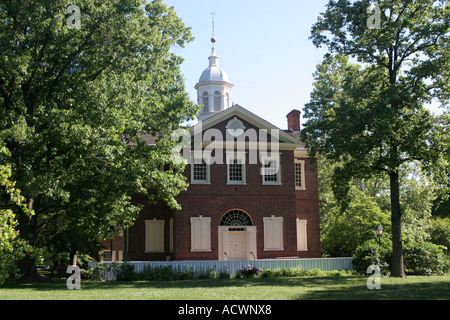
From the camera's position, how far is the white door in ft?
97.3

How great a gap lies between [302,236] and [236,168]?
6.87 meters

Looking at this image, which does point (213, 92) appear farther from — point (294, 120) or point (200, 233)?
point (200, 233)

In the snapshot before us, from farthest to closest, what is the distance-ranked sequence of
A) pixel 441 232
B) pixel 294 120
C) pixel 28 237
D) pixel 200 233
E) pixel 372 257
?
→ pixel 441 232 < pixel 294 120 < pixel 200 233 < pixel 372 257 < pixel 28 237

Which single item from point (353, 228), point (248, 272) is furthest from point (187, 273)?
point (353, 228)

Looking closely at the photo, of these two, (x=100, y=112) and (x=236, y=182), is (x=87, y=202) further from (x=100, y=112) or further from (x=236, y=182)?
(x=236, y=182)

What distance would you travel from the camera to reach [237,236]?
29.9m

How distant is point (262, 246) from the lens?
29.7 meters

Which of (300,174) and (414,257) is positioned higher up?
(300,174)

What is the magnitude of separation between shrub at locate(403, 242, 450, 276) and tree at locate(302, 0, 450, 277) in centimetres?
326

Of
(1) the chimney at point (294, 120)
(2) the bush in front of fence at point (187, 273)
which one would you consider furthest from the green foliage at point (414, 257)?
(1) the chimney at point (294, 120)

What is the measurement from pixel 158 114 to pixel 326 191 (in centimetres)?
2353

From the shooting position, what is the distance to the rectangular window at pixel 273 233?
97.8 feet

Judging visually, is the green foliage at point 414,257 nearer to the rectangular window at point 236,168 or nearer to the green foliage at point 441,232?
the rectangular window at point 236,168

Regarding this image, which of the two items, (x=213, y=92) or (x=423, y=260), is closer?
(x=423, y=260)
